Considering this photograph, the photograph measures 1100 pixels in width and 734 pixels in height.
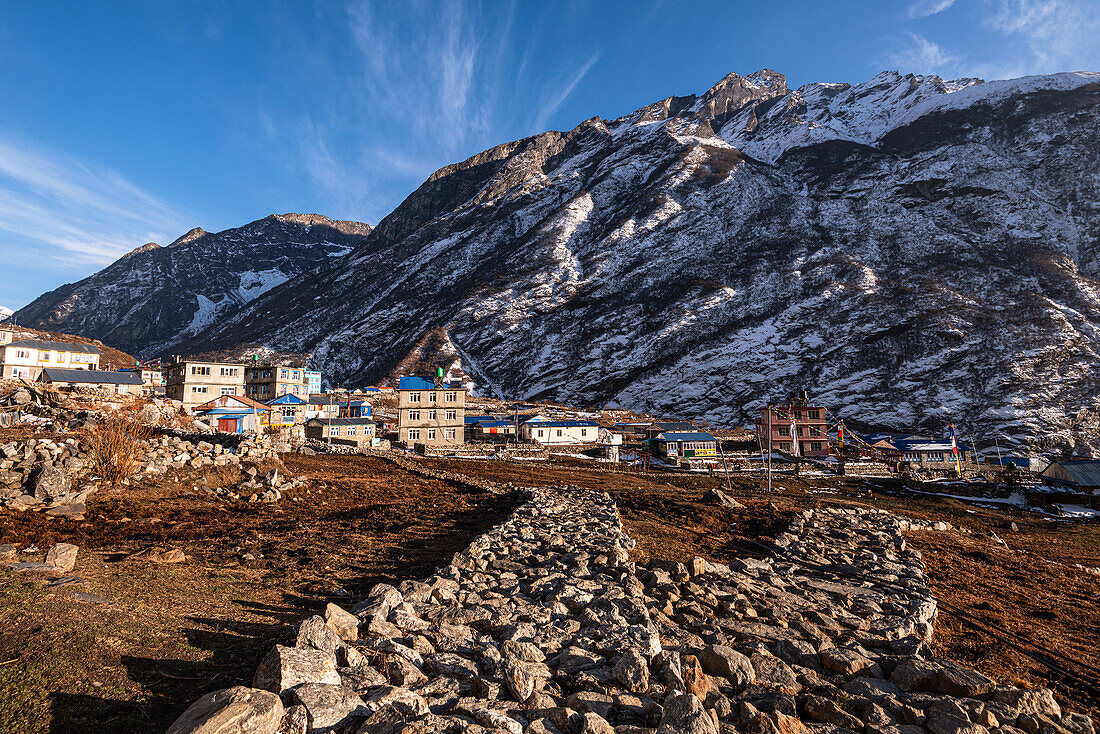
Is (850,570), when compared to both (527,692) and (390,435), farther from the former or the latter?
(390,435)

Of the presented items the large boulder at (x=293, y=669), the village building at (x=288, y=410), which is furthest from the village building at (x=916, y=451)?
the village building at (x=288, y=410)

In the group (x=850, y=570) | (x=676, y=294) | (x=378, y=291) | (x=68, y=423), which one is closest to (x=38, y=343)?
(x=68, y=423)

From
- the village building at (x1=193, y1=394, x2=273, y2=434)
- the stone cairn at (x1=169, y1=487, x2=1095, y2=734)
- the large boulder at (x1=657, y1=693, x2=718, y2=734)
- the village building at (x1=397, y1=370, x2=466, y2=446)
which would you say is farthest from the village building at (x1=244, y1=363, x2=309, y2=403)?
the large boulder at (x1=657, y1=693, x2=718, y2=734)

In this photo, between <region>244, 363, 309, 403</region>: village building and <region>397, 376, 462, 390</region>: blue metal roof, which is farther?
<region>244, 363, 309, 403</region>: village building

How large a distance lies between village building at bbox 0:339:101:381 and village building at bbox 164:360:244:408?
2444 cm

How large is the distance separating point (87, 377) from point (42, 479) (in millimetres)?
66332

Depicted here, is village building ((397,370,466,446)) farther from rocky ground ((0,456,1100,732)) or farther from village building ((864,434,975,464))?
village building ((864,434,975,464))

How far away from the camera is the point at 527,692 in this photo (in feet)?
16.7

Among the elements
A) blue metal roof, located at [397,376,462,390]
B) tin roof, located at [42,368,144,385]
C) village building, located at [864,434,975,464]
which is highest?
tin roof, located at [42,368,144,385]

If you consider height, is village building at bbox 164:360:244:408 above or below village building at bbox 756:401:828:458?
above

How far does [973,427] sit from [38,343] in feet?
510

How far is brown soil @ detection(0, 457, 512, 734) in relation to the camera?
4.89 m

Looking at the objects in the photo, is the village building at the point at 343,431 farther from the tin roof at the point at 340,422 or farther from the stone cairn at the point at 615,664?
the stone cairn at the point at 615,664

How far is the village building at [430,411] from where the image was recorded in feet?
187
